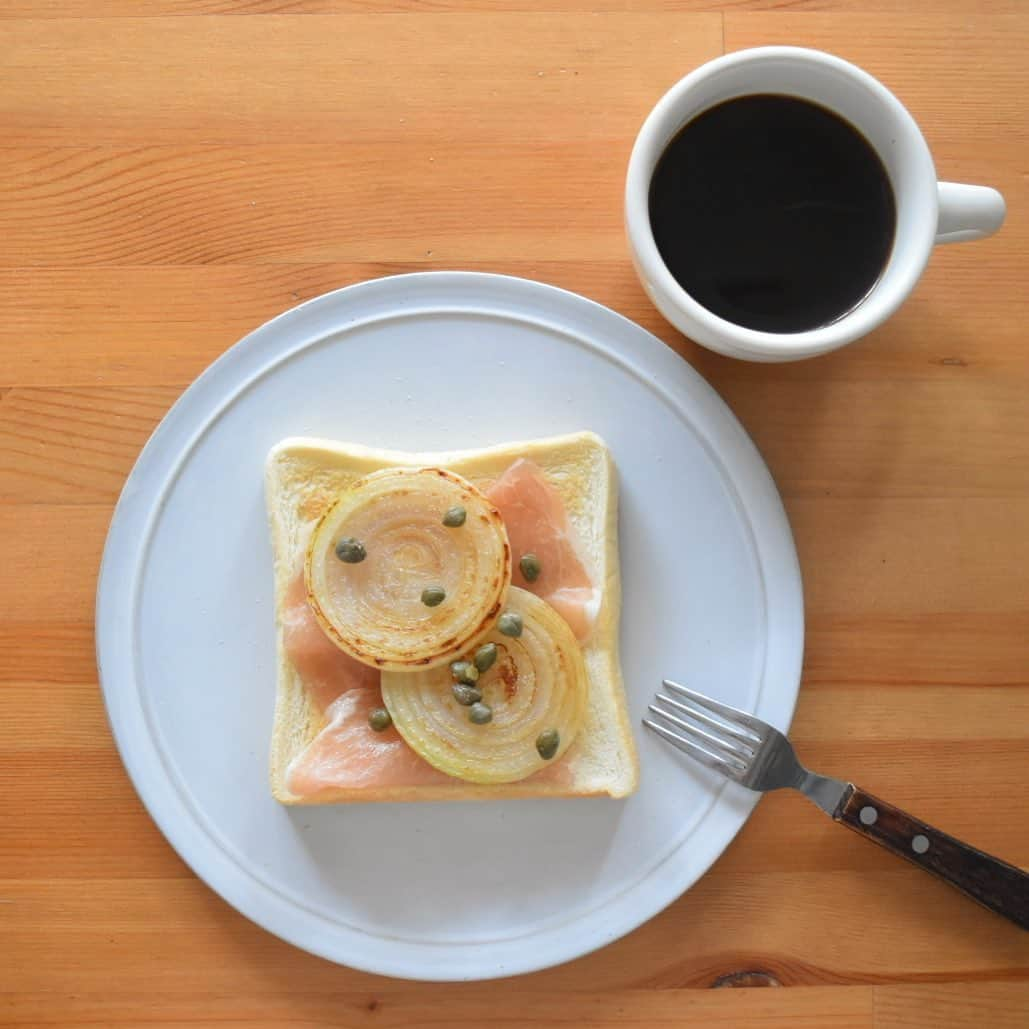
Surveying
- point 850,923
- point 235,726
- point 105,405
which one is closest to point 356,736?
point 235,726

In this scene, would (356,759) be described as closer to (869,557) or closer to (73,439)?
(73,439)

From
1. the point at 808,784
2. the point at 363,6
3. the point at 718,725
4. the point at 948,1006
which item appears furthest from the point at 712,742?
the point at 363,6

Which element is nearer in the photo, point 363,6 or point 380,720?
point 380,720

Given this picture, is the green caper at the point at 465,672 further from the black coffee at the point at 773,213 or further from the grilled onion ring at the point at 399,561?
the black coffee at the point at 773,213

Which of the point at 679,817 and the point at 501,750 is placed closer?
the point at 501,750

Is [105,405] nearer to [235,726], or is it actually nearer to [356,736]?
[235,726]

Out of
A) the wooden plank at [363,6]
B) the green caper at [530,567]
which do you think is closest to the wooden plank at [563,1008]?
the green caper at [530,567]
